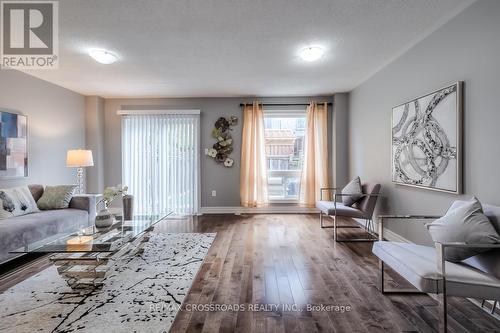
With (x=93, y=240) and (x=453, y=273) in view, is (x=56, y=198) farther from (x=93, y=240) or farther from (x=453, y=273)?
(x=453, y=273)

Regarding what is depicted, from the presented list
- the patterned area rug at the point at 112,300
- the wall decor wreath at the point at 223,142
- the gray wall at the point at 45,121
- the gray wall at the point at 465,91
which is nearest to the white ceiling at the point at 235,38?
the gray wall at the point at 465,91

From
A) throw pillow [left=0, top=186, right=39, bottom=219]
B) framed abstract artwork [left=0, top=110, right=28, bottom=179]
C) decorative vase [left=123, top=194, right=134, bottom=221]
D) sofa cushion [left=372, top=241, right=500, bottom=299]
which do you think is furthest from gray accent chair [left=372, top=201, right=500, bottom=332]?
framed abstract artwork [left=0, top=110, right=28, bottom=179]

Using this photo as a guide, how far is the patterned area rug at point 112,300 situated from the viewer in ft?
5.74

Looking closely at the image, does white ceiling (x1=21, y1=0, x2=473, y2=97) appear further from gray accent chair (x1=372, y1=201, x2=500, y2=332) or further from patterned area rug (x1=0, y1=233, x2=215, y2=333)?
patterned area rug (x1=0, y1=233, x2=215, y2=333)

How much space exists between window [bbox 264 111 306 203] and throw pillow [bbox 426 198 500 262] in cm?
359

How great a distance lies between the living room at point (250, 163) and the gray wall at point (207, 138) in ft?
0.10

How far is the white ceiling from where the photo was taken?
7.32ft

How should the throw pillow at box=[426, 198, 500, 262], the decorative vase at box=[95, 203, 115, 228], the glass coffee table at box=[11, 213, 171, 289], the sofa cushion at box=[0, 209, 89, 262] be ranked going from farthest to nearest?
1. the decorative vase at box=[95, 203, 115, 228]
2. the sofa cushion at box=[0, 209, 89, 262]
3. the glass coffee table at box=[11, 213, 171, 289]
4. the throw pillow at box=[426, 198, 500, 262]

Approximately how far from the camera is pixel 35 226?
9.21ft

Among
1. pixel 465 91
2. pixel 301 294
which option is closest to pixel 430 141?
pixel 465 91

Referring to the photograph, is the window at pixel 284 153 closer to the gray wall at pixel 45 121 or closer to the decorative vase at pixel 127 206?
the decorative vase at pixel 127 206

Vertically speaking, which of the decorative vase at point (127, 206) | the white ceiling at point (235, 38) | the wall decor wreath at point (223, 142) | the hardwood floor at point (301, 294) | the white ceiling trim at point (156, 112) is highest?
the white ceiling at point (235, 38)

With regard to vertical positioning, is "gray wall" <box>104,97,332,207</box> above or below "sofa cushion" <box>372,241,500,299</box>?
above

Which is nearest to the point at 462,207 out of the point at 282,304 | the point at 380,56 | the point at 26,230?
the point at 282,304
